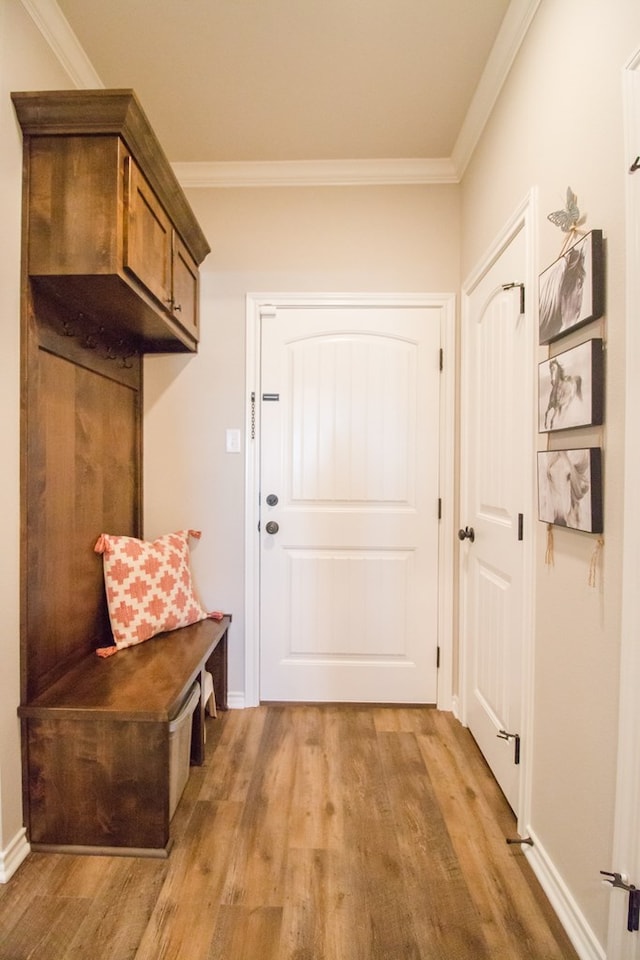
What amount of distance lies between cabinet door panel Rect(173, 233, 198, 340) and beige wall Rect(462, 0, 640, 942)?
133 cm

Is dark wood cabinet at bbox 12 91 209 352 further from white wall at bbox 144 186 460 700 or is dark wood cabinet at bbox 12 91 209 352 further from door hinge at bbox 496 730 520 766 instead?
door hinge at bbox 496 730 520 766

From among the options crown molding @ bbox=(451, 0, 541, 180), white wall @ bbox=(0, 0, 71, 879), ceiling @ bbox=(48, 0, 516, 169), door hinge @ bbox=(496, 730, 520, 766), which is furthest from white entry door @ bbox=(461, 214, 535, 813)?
white wall @ bbox=(0, 0, 71, 879)

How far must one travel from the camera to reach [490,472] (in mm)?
1695

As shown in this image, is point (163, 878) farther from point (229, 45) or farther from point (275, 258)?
point (229, 45)

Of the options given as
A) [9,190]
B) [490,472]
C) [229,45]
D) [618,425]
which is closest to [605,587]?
[618,425]

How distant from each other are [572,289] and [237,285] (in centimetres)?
155

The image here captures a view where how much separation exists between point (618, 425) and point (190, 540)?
182cm

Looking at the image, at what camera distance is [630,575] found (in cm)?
90

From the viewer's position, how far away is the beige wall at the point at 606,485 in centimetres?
95

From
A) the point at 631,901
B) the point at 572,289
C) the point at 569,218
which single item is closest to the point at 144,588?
the point at 631,901

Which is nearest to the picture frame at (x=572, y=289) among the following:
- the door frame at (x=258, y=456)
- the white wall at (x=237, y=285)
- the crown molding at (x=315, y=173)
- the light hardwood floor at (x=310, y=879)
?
the door frame at (x=258, y=456)

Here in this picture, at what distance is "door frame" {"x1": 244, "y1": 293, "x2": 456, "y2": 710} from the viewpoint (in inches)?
81.8

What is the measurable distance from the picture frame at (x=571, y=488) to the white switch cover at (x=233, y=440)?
137cm

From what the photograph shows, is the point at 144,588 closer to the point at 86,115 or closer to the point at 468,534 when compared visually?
the point at 468,534
